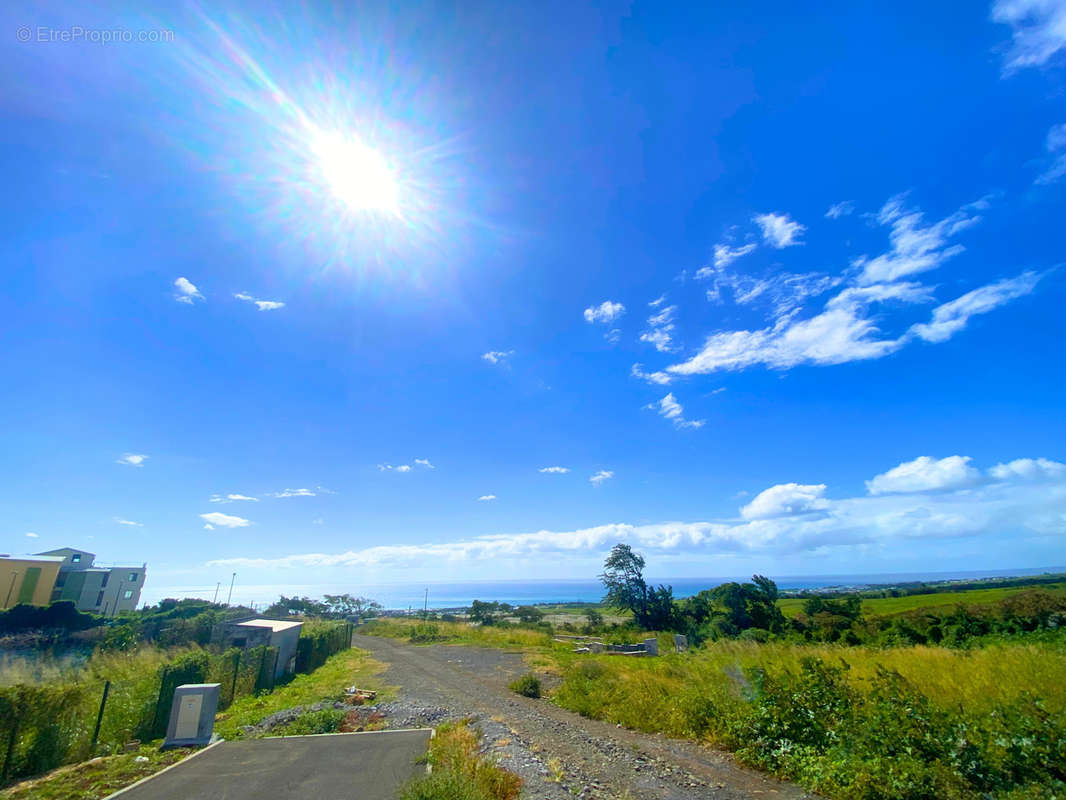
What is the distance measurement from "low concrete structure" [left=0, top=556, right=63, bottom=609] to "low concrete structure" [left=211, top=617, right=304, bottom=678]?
3235cm

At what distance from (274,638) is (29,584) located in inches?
1621

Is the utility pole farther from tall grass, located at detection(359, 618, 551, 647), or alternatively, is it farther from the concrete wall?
tall grass, located at detection(359, 618, 551, 647)

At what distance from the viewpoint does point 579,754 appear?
32.8ft

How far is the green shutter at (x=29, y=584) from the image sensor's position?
1566 inches

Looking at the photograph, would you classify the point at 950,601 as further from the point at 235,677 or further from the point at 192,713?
the point at 192,713

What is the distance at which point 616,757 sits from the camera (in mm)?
9766

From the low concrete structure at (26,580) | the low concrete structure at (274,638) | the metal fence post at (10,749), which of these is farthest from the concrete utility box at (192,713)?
the low concrete structure at (26,580)

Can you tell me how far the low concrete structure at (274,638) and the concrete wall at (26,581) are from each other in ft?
109

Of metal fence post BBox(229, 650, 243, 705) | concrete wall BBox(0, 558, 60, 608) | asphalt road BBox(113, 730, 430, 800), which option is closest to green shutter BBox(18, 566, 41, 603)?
concrete wall BBox(0, 558, 60, 608)

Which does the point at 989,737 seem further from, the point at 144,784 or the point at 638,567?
the point at 638,567

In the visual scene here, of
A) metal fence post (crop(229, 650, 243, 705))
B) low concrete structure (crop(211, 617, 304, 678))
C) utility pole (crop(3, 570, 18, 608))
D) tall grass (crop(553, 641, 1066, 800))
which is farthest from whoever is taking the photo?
utility pole (crop(3, 570, 18, 608))

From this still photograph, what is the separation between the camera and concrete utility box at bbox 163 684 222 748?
10.2 meters

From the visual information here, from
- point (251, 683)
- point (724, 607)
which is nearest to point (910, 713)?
point (251, 683)

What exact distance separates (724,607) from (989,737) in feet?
122
